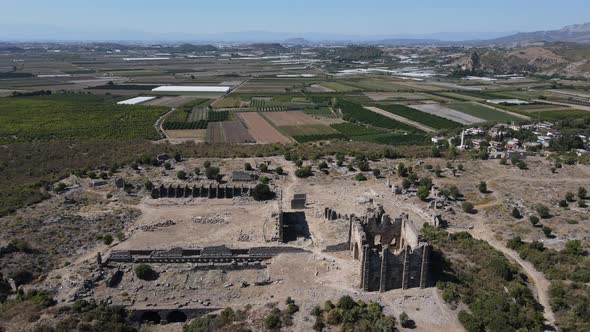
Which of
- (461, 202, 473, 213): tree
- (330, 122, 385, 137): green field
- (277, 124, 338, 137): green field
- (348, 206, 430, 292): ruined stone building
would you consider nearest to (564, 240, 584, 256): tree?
(461, 202, 473, 213): tree

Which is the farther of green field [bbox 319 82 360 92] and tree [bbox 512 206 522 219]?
green field [bbox 319 82 360 92]

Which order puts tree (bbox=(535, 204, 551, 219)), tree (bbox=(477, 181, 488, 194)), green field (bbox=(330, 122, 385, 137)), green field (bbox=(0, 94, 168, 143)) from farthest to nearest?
green field (bbox=(330, 122, 385, 137)), green field (bbox=(0, 94, 168, 143)), tree (bbox=(477, 181, 488, 194)), tree (bbox=(535, 204, 551, 219))

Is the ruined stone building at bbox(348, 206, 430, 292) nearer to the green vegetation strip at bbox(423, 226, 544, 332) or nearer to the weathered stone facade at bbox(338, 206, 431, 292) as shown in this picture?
the weathered stone facade at bbox(338, 206, 431, 292)

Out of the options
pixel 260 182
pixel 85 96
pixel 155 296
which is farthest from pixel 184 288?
pixel 85 96

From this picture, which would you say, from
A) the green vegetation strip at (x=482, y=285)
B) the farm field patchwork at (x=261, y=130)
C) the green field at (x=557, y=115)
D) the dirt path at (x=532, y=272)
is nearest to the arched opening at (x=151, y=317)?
the green vegetation strip at (x=482, y=285)

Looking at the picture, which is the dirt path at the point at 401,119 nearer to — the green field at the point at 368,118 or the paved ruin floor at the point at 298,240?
the green field at the point at 368,118

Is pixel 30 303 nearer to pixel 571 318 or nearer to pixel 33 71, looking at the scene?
pixel 571 318
